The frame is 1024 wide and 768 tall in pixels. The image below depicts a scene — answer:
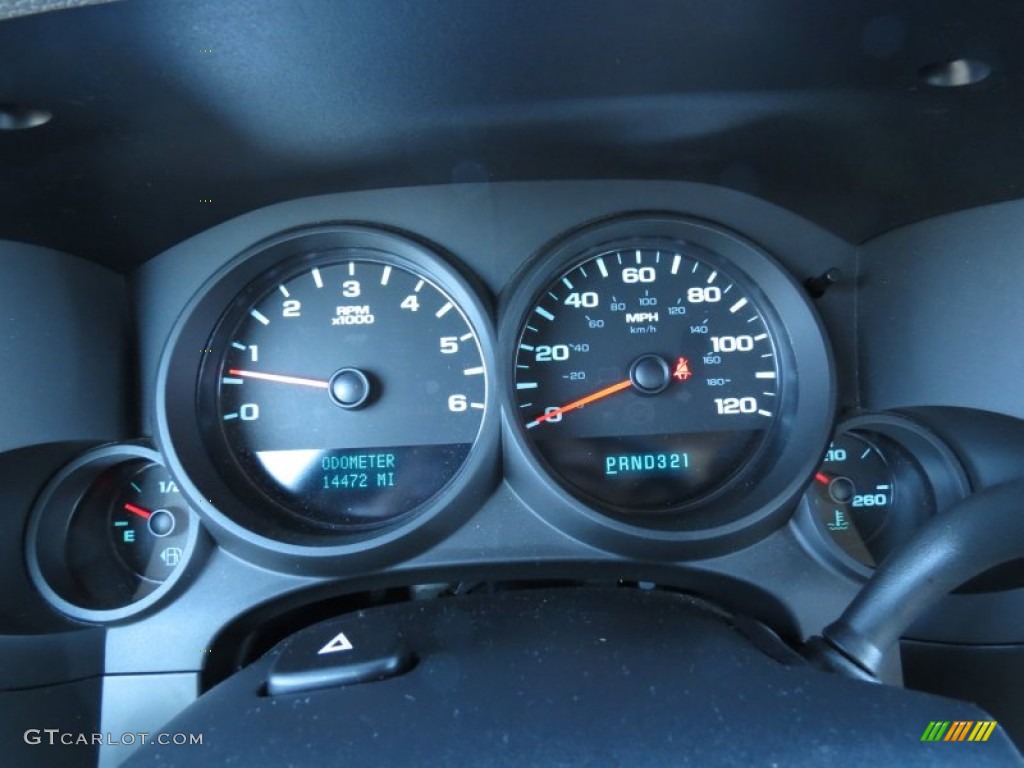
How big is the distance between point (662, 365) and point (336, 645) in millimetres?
1193

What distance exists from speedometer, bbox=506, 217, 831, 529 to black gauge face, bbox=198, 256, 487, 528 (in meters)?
0.23

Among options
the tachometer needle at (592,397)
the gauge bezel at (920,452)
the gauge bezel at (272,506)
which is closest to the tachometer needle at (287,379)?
the gauge bezel at (272,506)

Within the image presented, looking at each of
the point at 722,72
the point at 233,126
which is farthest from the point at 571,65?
the point at 233,126

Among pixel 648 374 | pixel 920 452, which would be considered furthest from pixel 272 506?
pixel 920 452

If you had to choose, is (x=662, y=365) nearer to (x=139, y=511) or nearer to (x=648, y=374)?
(x=648, y=374)

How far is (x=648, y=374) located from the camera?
8.50 feet

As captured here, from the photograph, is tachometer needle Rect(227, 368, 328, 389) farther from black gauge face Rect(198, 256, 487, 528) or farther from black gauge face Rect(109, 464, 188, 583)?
black gauge face Rect(109, 464, 188, 583)

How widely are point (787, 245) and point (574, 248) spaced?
1.93ft

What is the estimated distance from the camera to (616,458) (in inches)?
104

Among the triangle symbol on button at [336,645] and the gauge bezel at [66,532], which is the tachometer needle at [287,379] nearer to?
the gauge bezel at [66,532]

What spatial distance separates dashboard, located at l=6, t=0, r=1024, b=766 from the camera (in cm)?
231

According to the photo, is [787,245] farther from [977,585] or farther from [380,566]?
[380,566]
